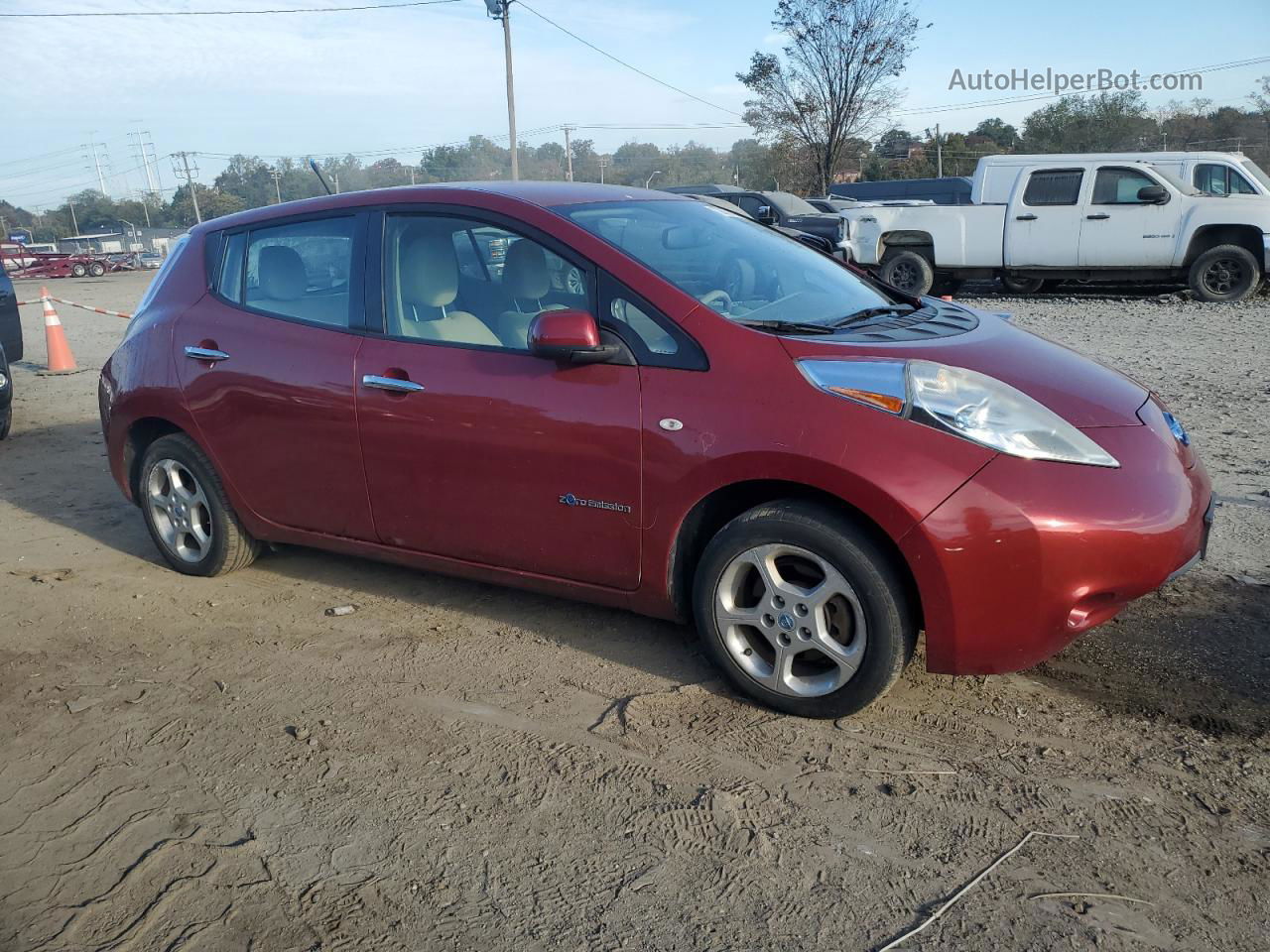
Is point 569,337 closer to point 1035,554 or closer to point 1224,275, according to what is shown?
point 1035,554

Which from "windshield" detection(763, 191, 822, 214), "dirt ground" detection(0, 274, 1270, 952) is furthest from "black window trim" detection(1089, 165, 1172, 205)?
"dirt ground" detection(0, 274, 1270, 952)

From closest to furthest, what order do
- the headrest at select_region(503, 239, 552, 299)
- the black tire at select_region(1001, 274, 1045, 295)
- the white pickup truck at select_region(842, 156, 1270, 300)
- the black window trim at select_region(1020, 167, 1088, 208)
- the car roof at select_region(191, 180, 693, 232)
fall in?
the headrest at select_region(503, 239, 552, 299)
the car roof at select_region(191, 180, 693, 232)
the white pickup truck at select_region(842, 156, 1270, 300)
the black window trim at select_region(1020, 167, 1088, 208)
the black tire at select_region(1001, 274, 1045, 295)

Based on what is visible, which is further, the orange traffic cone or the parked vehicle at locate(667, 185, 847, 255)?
the parked vehicle at locate(667, 185, 847, 255)

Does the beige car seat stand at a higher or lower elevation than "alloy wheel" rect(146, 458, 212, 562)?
higher

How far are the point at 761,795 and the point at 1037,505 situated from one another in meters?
1.16

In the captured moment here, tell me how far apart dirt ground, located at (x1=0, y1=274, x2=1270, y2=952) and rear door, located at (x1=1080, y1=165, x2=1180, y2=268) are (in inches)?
433

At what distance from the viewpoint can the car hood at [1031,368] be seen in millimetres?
3279

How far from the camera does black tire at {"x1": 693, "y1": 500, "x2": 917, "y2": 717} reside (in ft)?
10.3

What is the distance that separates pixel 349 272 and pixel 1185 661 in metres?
3.51

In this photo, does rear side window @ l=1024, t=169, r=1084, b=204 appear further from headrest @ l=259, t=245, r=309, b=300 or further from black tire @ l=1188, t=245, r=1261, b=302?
headrest @ l=259, t=245, r=309, b=300

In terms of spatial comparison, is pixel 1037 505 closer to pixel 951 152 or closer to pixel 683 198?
pixel 683 198

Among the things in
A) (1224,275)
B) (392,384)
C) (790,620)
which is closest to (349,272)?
(392,384)

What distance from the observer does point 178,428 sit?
5.01 m

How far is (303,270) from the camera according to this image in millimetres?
4492
